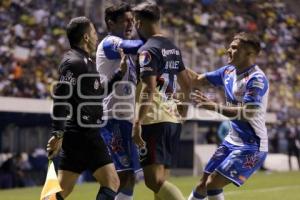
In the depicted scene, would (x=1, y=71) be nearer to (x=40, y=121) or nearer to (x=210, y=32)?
(x=40, y=121)

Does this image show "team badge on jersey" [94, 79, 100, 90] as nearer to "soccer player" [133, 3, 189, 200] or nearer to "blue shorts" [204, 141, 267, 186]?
"soccer player" [133, 3, 189, 200]

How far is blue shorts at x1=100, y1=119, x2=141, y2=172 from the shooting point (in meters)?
7.98

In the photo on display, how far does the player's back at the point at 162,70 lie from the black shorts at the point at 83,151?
0.50 meters

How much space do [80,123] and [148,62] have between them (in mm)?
905

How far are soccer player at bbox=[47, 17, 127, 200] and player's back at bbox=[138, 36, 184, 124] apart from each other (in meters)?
0.53

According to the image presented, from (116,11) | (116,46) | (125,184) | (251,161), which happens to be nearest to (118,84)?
(116,46)

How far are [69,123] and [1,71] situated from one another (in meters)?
12.0

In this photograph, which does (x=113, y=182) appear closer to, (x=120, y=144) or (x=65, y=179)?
(x=65, y=179)

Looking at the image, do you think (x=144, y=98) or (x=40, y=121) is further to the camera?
(x=40, y=121)

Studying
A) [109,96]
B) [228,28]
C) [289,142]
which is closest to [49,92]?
[289,142]

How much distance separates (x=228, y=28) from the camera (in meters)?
32.0

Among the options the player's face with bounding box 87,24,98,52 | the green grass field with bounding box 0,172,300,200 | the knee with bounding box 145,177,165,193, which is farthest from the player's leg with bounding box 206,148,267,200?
the green grass field with bounding box 0,172,300,200

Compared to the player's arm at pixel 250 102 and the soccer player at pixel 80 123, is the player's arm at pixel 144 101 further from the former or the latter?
the player's arm at pixel 250 102

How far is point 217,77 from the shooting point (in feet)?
28.0
